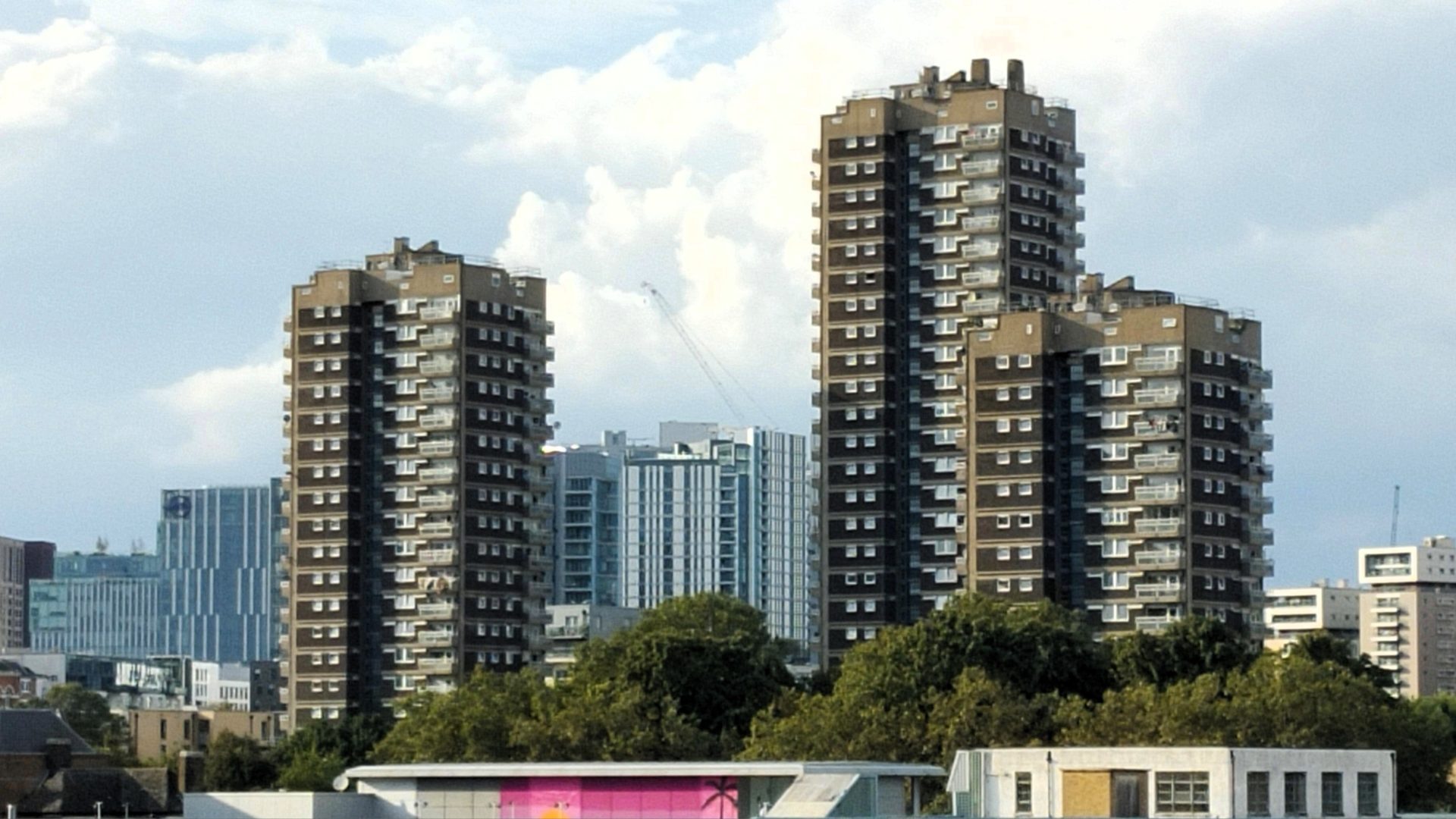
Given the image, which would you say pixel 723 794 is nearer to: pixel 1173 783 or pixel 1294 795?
pixel 1173 783

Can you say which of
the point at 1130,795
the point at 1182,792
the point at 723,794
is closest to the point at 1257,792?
the point at 1182,792

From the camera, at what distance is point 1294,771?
12344 cm

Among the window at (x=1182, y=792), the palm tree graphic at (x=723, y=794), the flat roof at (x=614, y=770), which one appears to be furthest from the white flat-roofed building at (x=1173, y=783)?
the palm tree graphic at (x=723, y=794)

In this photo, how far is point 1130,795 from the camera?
123m

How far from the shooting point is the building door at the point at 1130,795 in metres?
123

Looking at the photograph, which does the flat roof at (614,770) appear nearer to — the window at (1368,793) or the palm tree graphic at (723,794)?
the palm tree graphic at (723,794)

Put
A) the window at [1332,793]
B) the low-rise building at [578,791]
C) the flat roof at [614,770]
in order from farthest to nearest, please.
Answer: the low-rise building at [578,791], the flat roof at [614,770], the window at [1332,793]

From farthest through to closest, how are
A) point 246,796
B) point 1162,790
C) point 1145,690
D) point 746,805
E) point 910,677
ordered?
point 910,677 → point 1145,690 → point 246,796 → point 746,805 → point 1162,790

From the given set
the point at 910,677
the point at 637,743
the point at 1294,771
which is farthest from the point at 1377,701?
the point at 1294,771

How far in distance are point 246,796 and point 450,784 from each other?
1547 centimetres

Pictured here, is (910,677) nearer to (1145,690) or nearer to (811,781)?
(1145,690)

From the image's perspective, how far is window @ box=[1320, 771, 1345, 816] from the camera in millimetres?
124500

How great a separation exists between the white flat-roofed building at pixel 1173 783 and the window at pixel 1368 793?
3cm

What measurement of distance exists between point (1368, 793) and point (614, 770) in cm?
3479
